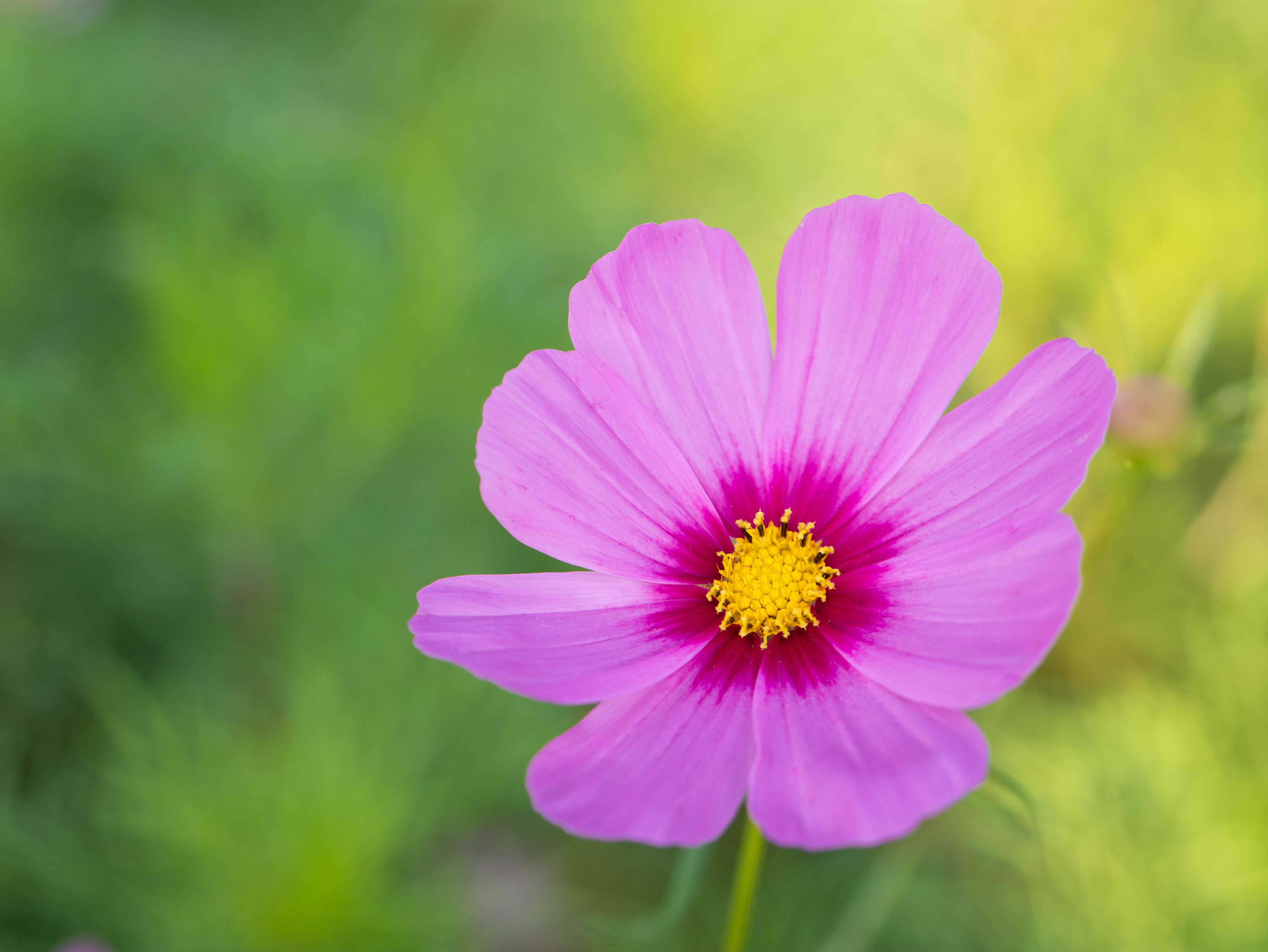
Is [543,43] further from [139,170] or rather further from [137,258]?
[137,258]

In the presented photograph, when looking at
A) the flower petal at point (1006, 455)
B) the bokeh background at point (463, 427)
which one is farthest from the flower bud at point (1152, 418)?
the flower petal at point (1006, 455)

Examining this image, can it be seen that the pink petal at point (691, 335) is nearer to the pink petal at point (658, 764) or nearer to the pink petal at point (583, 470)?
the pink petal at point (583, 470)

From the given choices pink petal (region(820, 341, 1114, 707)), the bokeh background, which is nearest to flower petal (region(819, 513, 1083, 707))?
pink petal (region(820, 341, 1114, 707))

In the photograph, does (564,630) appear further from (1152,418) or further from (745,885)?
(1152,418)

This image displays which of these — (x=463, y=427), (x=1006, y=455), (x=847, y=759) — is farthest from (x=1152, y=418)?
(x=463, y=427)

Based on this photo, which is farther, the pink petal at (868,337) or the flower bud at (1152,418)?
the flower bud at (1152,418)

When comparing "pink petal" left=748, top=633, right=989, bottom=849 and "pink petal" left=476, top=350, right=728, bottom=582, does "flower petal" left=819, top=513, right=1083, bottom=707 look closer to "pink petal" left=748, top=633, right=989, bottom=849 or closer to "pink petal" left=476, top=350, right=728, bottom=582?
"pink petal" left=748, top=633, right=989, bottom=849

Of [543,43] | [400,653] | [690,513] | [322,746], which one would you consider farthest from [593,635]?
[543,43]
